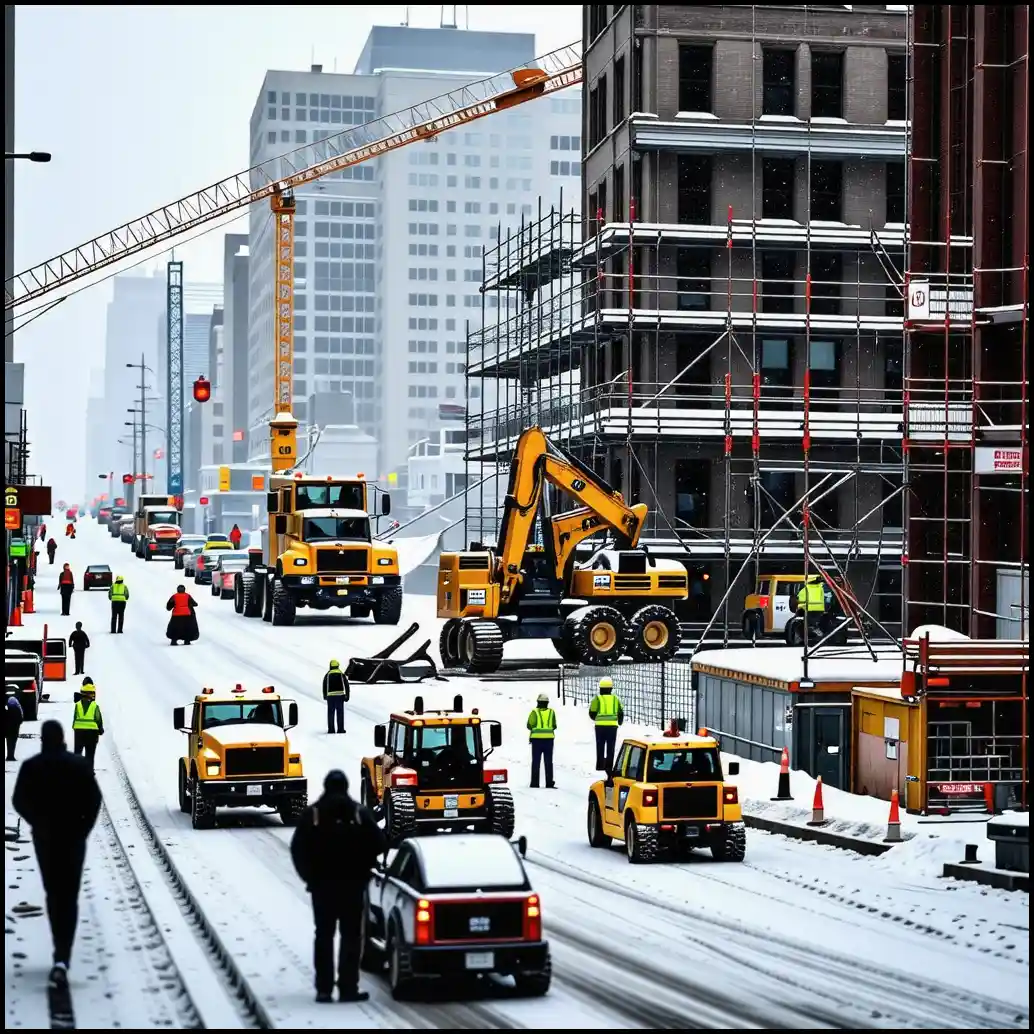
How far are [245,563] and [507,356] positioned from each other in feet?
43.7

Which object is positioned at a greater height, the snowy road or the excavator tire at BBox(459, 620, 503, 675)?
the excavator tire at BBox(459, 620, 503, 675)

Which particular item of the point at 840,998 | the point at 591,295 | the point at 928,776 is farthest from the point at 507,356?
the point at 840,998

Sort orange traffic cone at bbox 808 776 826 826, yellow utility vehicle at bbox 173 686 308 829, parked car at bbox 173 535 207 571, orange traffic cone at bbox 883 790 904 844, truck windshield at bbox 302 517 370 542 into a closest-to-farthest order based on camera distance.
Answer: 1. orange traffic cone at bbox 883 790 904 844
2. yellow utility vehicle at bbox 173 686 308 829
3. orange traffic cone at bbox 808 776 826 826
4. truck windshield at bbox 302 517 370 542
5. parked car at bbox 173 535 207 571

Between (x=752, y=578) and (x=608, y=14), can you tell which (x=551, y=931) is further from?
(x=608, y=14)

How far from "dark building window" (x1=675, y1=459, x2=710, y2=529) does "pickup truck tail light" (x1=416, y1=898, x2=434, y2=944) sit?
48106 millimetres

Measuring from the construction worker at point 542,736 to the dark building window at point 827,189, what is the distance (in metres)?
37.3

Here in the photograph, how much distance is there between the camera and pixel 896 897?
22.1m

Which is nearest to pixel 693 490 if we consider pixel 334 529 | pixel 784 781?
pixel 334 529

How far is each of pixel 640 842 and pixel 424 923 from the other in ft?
29.3

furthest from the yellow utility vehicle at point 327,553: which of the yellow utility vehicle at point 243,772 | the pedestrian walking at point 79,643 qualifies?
the yellow utility vehicle at point 243,772

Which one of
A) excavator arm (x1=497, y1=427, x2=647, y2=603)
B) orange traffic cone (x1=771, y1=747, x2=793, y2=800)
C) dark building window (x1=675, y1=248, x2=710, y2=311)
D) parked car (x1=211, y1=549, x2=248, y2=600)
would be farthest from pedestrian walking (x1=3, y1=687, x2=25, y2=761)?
parked car (x1=211, y1=549, x2=248, y2=600)

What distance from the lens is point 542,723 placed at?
30828 mm

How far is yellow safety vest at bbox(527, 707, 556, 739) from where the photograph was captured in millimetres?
30656

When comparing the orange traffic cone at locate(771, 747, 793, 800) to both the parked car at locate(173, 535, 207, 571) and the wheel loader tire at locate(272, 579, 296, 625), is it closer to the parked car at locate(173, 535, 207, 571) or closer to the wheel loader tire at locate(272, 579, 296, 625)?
the wheel loader tire at locate(272, 579, 296, 625)
